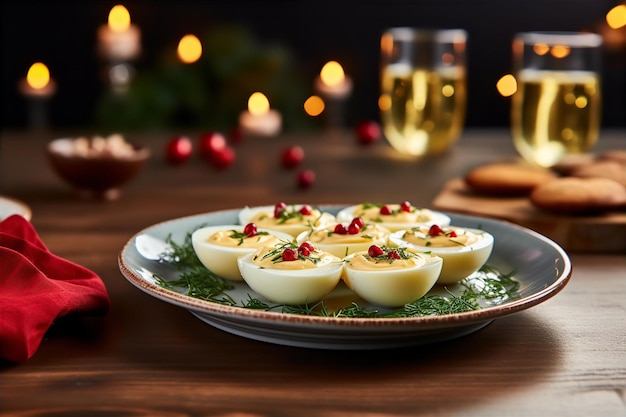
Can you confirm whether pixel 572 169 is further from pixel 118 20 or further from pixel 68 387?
pixel 118 20

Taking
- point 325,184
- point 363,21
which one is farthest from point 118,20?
point 325,184

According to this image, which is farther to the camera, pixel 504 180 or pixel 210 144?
pixel 210 144

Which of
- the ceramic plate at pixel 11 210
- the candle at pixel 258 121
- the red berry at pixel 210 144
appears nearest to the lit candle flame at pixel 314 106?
the candle at pixel 258 121

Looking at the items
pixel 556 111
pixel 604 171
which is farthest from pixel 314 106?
pixel 604 171

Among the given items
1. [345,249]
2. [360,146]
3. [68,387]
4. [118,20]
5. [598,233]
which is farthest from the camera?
[118,20]

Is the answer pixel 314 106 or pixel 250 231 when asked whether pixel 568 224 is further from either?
pixel 314 106

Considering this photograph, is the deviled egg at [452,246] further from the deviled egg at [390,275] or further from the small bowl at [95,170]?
the small bowl at [95,170]

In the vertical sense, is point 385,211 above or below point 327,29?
below
